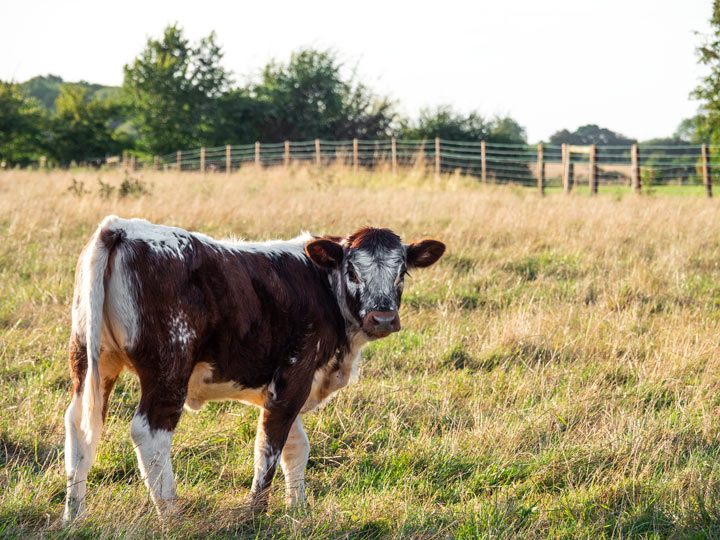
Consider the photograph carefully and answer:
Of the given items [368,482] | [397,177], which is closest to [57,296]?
[368,482]

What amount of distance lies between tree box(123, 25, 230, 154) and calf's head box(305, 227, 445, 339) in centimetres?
3499

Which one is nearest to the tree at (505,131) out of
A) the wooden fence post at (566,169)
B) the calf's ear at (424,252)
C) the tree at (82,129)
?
the wooden fence post at (566,169)

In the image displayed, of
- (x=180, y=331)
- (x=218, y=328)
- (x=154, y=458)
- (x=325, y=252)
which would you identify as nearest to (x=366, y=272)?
(x=325, y=252)

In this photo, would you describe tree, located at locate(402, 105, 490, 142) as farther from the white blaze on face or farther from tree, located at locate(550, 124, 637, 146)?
the white blaze on face

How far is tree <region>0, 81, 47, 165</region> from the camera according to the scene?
1282 inches

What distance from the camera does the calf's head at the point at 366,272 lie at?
12.8 feet

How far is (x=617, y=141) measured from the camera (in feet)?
147

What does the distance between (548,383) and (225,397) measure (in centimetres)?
271

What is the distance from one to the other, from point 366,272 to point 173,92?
36177 mm

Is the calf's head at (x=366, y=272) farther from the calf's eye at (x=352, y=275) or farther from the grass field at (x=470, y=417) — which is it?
the grass field at (x=470, y=417)

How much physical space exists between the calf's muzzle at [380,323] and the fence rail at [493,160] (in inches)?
631

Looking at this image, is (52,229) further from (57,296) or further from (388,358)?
(388,358)

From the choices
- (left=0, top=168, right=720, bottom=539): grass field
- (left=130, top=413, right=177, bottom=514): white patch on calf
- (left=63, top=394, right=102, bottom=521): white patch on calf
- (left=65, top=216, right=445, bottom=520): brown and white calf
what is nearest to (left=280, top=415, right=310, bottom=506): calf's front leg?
(left=65, top=216, right=445, bottom=520): brown and white calf

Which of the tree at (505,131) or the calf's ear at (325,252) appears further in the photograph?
the tree at (505,131)
